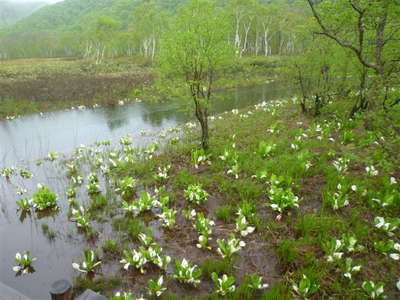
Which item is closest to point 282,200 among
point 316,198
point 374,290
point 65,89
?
point 316,198

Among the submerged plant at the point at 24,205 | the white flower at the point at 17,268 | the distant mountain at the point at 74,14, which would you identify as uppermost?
the distant mountain at the point at 74,14

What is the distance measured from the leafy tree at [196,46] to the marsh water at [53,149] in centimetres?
116

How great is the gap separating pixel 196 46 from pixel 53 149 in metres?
8.46

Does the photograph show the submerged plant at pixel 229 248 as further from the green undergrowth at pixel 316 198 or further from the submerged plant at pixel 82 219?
the submerged plant at pixel 82 219

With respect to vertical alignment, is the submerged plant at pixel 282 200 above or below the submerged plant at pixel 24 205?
above

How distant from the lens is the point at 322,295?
332 centimetres

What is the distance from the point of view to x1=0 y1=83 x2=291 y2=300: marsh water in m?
4.32

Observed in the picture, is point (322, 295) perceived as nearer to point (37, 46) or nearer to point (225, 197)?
point (225, 197)

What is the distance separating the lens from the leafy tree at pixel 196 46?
694 centimetres

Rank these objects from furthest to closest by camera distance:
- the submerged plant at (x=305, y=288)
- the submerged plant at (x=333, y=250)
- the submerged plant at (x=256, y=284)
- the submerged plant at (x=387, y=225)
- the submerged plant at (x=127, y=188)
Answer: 1. the submerged plant at (x=127, y=188)
2. the submerged plant at (x=387, y=225)
3. the submerged plant at (x=333, y=250)
4. the submerged plant at (x=256, y=284)
5. the submerged plant at (x=305, y=288)

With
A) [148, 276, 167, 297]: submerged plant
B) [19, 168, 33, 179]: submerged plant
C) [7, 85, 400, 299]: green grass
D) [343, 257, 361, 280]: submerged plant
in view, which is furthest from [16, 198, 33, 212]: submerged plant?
[343, 257, 361, 280]: submerged plant

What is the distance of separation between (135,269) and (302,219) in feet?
10.1

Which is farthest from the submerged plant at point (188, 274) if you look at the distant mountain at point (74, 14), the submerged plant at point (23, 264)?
the distant mountain at point (74, 14)

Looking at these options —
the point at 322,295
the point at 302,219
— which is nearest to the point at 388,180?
the point at 302,219
